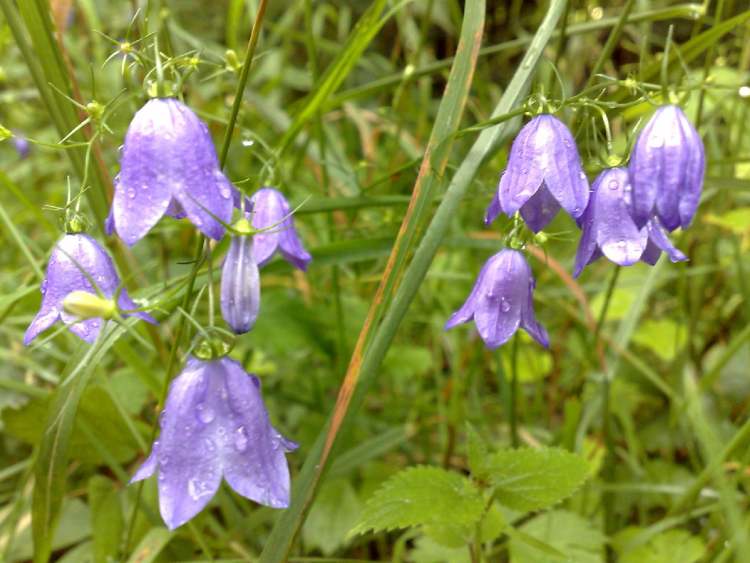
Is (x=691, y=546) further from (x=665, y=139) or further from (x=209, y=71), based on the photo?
(x=209, y=71)

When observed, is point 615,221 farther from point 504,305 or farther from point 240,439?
point 240,439

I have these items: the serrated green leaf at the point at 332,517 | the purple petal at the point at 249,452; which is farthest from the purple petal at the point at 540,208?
the serrated green leaf at the point at 332,517

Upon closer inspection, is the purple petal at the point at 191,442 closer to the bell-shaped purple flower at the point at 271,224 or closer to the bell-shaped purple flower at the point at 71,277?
the bell-shaped purple flower at the point at 71,277

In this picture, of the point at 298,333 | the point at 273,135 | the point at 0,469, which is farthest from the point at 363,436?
the point at 273,135

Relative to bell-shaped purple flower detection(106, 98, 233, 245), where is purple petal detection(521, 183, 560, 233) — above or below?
below

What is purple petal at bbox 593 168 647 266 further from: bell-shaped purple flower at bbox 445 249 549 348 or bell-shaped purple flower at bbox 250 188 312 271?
bell-shaped purple flower at bbox 250 188 312 271

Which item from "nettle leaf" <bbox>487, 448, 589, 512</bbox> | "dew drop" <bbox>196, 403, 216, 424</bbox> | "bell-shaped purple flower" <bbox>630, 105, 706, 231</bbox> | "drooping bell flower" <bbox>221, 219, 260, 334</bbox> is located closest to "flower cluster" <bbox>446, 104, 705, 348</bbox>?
"bell-shaped purple flower" <bbox>630, 105, 706, 231</bbox>
